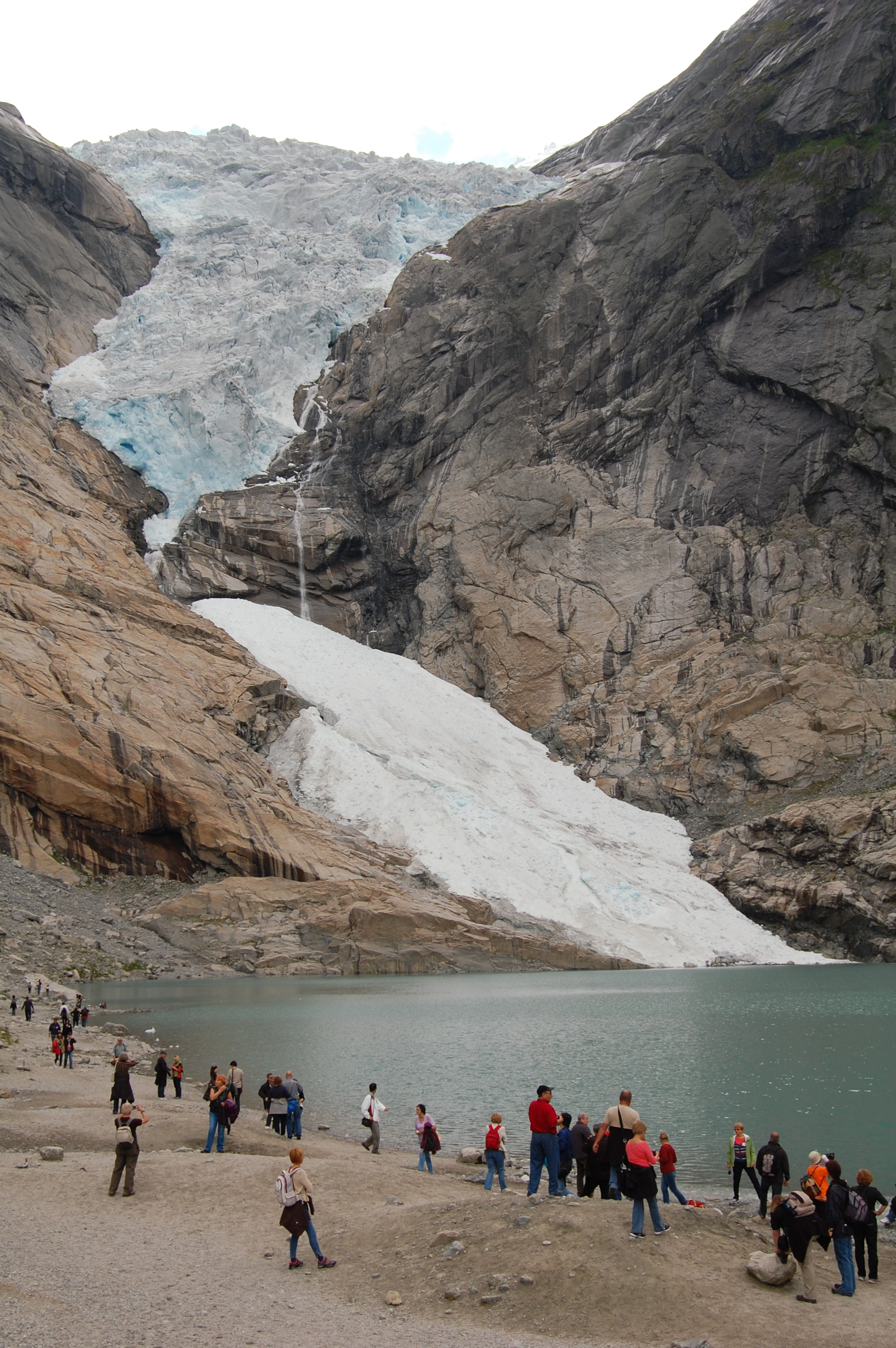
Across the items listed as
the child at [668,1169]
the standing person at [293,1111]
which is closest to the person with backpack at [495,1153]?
the child at [668,1169]

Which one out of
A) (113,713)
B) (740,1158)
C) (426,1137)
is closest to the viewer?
(740,1158)

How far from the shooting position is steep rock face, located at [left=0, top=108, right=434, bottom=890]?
43125 millimetres

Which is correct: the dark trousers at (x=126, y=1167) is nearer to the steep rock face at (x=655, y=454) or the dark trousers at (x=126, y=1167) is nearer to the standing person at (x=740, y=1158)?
the standing person at (x=740, y=1158)

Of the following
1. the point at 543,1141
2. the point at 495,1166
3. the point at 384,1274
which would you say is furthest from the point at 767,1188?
the point at 384,1274

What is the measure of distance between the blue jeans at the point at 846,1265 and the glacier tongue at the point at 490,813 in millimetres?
36212

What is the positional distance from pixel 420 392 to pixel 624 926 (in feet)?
159

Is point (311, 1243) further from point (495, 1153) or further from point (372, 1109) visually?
point (372, 1109)

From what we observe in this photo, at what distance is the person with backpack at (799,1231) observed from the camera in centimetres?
910

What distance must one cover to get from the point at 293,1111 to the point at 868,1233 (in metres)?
9.34

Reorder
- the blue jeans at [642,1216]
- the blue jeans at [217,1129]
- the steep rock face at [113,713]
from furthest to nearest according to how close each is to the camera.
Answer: the steep rock face at [113,713] < the blue jeans at [217,1129] < the blue jeans at [642,1216]

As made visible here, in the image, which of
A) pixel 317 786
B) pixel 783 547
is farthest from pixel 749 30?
pixel 317 786

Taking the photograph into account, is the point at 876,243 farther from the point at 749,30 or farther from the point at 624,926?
the point at 624,926

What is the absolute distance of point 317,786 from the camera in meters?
52.7

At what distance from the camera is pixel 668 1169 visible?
41.7 feet
